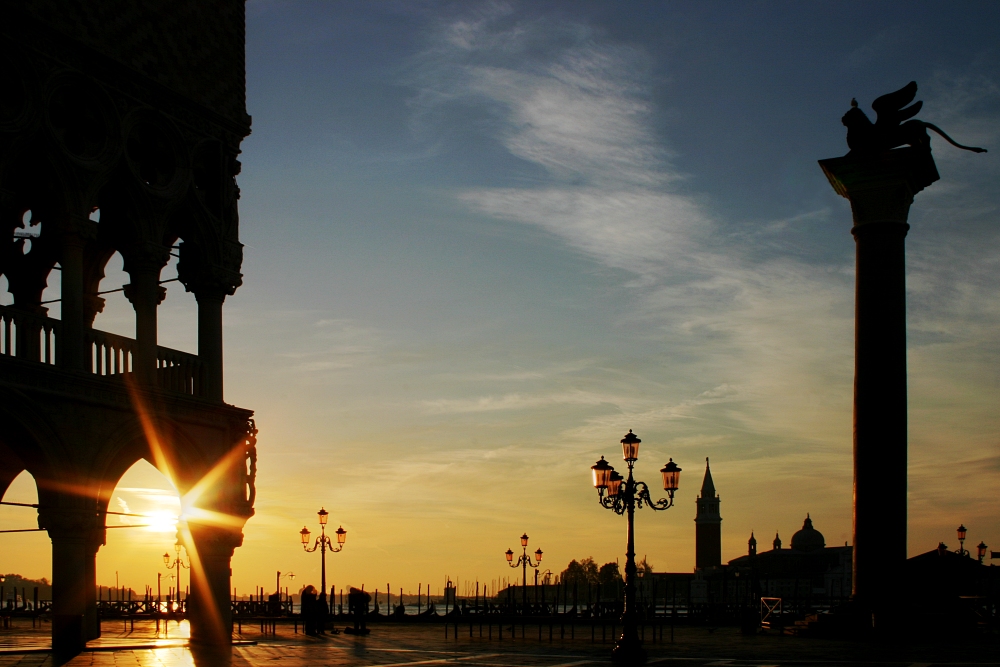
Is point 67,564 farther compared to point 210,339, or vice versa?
point 210,339

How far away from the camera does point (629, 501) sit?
2505cm

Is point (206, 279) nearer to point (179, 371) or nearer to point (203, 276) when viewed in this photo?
point (203, 276)

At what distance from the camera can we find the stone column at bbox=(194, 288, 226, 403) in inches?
874

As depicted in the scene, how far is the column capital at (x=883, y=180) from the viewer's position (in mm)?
31634

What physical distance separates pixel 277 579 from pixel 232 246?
4900 cm

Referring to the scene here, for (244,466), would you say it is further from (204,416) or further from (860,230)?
(860,230)

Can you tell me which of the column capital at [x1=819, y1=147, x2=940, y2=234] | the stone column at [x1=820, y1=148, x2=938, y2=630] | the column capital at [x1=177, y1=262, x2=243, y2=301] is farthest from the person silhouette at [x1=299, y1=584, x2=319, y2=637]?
the column capital at [x1=819, y1=147, x2=940, y2=234]

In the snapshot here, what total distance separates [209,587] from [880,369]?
18.7 m

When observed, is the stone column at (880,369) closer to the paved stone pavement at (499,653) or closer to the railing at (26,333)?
the paved stone pavement at (499,653)

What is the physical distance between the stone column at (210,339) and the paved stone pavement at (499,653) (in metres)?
4.91

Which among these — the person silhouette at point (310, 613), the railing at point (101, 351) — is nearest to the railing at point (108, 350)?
the railing at point (101, 351)

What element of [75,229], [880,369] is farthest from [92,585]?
[880,369]

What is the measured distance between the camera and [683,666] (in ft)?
72.3

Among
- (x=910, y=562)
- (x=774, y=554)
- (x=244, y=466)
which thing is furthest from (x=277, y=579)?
(x=774, y=554)
